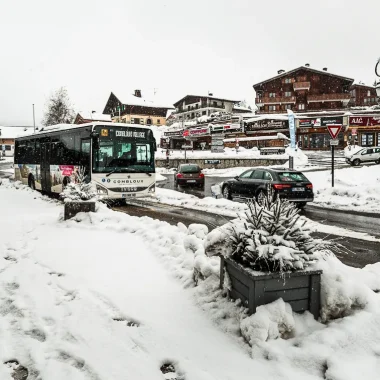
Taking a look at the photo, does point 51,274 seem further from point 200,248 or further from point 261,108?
point 261,108

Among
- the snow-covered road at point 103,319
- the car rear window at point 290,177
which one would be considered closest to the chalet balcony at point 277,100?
the car rear window at point 290,177

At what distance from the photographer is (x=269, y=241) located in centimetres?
389

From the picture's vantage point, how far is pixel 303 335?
11.5ft

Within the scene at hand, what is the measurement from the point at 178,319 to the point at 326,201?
12971 mm

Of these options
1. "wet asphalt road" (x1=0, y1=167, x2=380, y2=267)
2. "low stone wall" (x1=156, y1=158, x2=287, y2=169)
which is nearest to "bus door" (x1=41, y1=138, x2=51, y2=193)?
"wet asphalt road" (x1=0, y1=167, x2=380, y2=267)

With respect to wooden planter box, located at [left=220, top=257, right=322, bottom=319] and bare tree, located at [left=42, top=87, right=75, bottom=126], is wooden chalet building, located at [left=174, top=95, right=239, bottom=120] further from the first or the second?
wooden planter box, located at [left=220, top=257, right=322, bottom=319]

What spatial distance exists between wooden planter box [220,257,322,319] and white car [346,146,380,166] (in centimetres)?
3117

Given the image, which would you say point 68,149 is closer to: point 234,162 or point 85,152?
point 85,152

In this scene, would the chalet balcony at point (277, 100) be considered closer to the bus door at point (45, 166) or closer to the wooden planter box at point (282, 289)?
the bus door at point (45, 166)

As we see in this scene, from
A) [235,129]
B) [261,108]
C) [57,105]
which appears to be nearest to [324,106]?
[261,108]

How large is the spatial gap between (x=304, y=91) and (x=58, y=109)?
40438mm

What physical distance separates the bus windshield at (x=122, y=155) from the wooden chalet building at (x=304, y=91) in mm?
50393

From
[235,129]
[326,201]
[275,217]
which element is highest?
[235,129]

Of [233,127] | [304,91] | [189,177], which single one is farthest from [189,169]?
[304,91]
